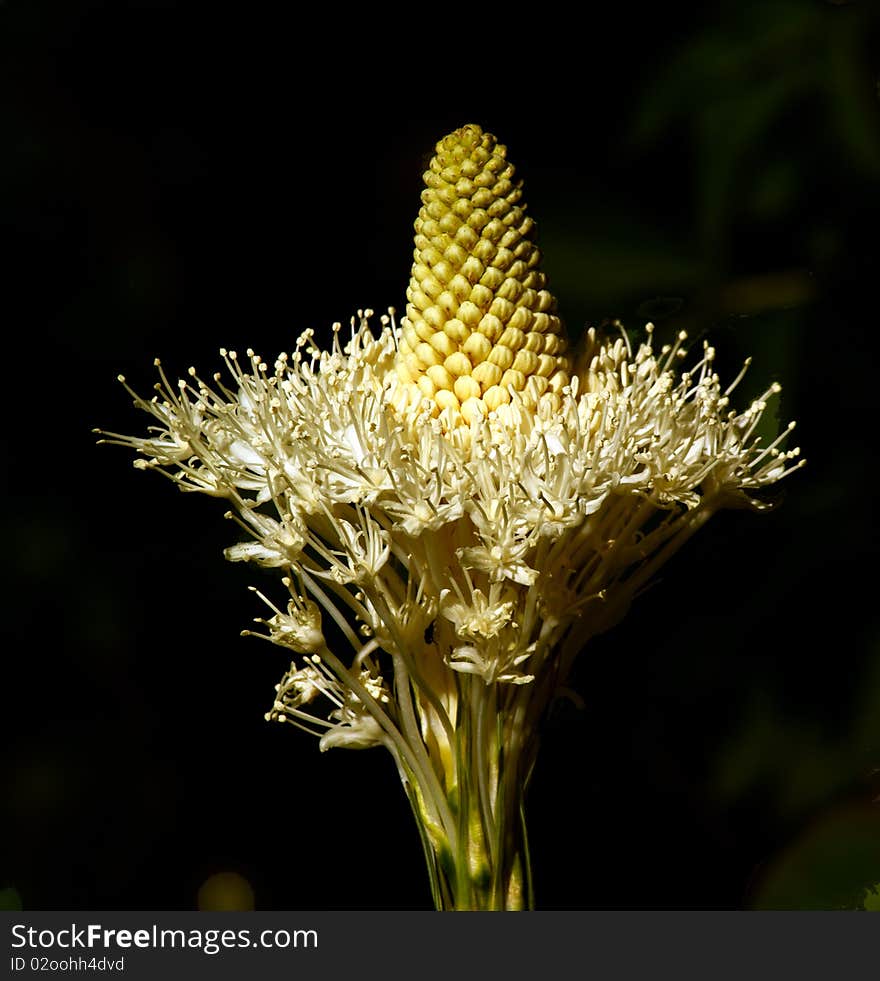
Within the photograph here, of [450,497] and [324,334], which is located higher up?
[324,334]

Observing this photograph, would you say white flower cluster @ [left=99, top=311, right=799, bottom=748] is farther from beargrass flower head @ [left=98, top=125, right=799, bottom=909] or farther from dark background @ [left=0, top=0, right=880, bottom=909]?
dark background @ [left=0, top=0, right=880, bottom=909]

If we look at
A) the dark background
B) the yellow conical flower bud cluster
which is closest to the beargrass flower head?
the yellow conical flower bud cluster

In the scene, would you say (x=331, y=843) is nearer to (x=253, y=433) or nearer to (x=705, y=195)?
(x=253, y=433)

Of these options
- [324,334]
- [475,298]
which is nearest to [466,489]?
[475,298]

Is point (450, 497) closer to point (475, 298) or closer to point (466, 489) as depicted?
point (466, 489)

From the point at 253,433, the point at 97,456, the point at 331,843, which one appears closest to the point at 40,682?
the point at 97,456

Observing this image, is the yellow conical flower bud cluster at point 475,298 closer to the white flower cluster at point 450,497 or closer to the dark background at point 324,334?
the white flower cluster at point 450,497
